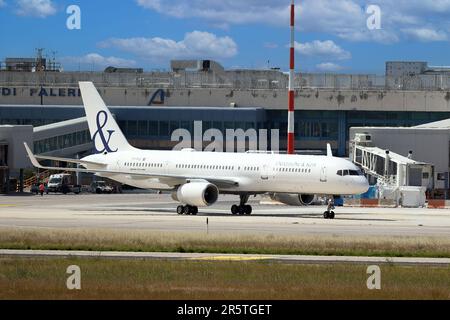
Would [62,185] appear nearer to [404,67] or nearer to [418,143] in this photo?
[418,143]

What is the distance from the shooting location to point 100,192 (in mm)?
105062

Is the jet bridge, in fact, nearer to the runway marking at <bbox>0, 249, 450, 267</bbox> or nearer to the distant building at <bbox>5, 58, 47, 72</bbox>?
the runway marking at <bbox>0, 249, 450, 267</bbox>

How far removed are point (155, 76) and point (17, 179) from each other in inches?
1125

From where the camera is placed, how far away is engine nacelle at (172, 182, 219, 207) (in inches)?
2514

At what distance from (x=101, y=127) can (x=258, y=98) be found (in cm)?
5058

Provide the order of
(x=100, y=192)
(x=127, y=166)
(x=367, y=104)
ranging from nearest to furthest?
1. (x=127, y=166)
2. (x=100, y=192)
3. (x=367, y=104)

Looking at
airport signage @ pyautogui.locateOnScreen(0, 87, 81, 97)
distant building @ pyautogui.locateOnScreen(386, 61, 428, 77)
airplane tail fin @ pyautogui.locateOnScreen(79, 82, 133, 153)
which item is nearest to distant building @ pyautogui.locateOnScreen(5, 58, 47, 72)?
airport signage @ pyautogui.locateOnScreen(0, 87, 81, 97)

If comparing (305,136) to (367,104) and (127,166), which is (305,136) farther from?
(127,166)

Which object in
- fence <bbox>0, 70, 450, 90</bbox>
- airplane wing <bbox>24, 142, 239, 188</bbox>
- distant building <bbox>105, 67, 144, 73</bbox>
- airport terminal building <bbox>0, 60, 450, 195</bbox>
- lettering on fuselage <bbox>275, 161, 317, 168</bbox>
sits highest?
distant building <bbox>105, 67, 144, 73</bbox>

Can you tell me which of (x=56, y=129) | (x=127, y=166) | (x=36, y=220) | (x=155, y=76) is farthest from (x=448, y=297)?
(x=155, y=76)

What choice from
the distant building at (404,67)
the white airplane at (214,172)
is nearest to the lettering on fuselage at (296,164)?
the white airplane at (214,172)

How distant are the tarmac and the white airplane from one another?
141 centimetres

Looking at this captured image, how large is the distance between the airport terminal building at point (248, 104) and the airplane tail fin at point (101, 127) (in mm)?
40827

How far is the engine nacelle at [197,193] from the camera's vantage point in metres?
63.8
